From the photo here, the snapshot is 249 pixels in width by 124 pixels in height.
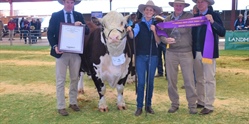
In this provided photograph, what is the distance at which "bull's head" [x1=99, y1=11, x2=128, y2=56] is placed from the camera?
5305 millimetres

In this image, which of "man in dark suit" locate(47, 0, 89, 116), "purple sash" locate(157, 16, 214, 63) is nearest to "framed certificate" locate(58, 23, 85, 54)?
"man in dark suit" locate(47, 0, 89, 116)

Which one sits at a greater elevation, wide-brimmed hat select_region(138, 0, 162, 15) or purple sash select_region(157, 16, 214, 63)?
wide-brimmed hat select_region(138, 0, 162, 15)

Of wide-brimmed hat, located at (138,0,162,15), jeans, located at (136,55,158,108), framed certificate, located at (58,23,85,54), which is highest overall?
wide-brimmed hat, located at (138,0,162,15)

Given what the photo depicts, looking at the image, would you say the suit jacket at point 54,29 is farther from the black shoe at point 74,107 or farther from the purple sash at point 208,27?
the purple sash at point 208,27

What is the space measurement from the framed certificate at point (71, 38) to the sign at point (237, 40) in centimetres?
1279

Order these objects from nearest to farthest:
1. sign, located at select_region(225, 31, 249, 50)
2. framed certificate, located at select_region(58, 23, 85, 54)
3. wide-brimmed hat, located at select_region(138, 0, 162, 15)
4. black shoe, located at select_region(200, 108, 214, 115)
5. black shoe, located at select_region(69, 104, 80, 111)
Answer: wide-brimmed hat, located at select_region(138, 0, 162, 15) < framed certificate, located at select_region(58, 23, 85, 54) < black shoe, located at select_region(200, 108, 214, 115) < black shoe, located at select_region(69, 104, 80, 111) < sign, located at select_region(225, 31, 249, 50)

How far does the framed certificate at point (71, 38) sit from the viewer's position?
541 centimetres

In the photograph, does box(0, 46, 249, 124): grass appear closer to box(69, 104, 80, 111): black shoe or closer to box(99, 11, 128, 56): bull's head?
box(69, 104, 80, 111): black shoe

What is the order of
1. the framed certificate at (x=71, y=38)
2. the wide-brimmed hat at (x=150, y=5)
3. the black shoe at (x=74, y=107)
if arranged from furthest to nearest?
1. the black shoe at (x=74, y=107)
2. the framed certificate at (x=71, y=38)
3. the wide-brimmed hat at (x=150, y=5)

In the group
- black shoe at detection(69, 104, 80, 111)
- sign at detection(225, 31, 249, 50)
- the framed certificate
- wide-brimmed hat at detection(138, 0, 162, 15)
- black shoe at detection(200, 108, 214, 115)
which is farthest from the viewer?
sign at detection(225, 31, 249, 50)

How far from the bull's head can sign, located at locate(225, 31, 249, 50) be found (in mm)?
12350

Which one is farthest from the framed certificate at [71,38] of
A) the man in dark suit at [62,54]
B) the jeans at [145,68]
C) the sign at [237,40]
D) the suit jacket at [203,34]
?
the sign at [237,40]

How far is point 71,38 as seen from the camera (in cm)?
552

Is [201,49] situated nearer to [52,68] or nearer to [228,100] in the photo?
[228,100]
